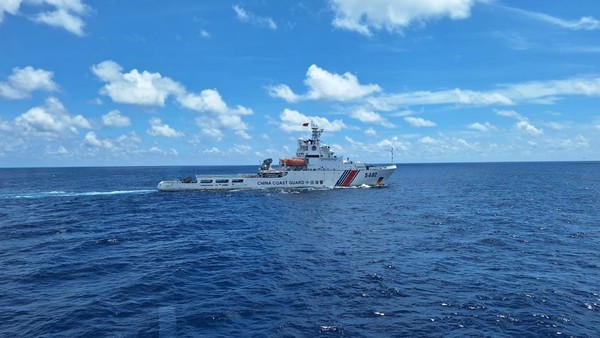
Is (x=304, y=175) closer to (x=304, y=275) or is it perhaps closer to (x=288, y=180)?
(x=288, y=180)

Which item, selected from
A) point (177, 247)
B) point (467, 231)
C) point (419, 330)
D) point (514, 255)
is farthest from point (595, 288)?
point (177, 247)

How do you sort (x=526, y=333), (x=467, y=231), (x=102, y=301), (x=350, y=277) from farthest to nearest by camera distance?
1. (x=467, y=231)
2. (x=350, y=277)
3. (x=102, y=301)
4. (x=526, y=333)

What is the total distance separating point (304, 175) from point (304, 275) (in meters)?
68.1

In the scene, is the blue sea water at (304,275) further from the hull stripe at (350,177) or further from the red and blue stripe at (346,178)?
the hull stripe at (350,177)

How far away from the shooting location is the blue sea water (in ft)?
68.3

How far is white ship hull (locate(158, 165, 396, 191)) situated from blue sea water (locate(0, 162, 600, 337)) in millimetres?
38689

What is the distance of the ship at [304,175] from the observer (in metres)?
97.6

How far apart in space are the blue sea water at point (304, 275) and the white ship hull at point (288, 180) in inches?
1523

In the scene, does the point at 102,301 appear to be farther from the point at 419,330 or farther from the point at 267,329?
the point at 419,330

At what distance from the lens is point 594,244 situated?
126 feet

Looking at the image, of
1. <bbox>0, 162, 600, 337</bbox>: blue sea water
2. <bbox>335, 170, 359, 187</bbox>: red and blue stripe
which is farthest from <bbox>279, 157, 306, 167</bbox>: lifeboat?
<bbox>0, 162, 600, 337</bbox>: blue sea water

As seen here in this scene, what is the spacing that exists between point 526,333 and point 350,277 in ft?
38.8

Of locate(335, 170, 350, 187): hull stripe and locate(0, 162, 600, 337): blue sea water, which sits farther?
locate(335, 170, 350, 187): hull stripe

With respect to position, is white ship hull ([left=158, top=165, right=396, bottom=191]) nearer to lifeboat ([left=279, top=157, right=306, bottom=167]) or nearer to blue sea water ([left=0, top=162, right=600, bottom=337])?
lifeboat ([left=279, top=157, right=306, bottom=167])
